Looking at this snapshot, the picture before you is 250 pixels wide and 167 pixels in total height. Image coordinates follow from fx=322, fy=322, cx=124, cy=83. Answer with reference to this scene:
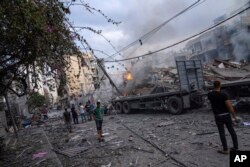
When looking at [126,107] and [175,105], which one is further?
[126,107]

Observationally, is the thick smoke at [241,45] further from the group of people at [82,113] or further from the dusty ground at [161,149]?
the dusty ground at [161,149]

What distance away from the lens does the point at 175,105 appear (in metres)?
18.2

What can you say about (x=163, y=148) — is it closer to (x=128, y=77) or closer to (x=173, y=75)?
(x=173, y=75)

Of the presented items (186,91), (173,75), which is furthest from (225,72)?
(186,91)

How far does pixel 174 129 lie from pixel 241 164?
27.4 feet

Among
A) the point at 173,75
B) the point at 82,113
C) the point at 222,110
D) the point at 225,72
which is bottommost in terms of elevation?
the point at 222,110

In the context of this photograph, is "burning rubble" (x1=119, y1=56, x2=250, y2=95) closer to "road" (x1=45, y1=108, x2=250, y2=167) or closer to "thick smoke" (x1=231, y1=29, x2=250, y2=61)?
"thick smoke" (x1=231, y1=29, x2=250, y2=61)

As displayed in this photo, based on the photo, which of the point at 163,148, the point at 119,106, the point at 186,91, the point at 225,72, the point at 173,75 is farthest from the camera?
the point at 173,75

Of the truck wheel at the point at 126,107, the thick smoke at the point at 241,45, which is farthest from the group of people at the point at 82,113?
the thick smoke at the point at 241,45

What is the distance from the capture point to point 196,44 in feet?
155

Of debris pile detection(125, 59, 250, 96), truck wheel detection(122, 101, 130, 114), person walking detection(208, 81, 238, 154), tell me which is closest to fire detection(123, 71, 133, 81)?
debris pile detection(125, 59, 250, 96)

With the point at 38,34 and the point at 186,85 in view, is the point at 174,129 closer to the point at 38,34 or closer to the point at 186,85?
the point at 186,85

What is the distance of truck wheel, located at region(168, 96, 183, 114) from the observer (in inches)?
696

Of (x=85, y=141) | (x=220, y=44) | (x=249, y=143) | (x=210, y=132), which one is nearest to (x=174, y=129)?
(x=210, y=132)
